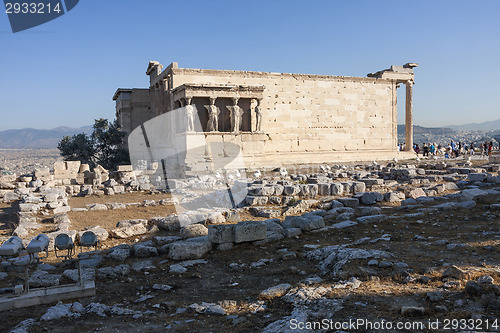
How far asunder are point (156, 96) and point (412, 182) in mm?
16352

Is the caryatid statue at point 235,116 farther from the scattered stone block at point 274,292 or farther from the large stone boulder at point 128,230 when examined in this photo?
the scattered stone block at point 274,292

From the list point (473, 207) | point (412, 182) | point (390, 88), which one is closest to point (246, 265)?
point (473, 207)

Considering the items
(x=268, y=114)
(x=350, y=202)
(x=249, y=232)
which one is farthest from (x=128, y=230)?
(x=268, y=114)

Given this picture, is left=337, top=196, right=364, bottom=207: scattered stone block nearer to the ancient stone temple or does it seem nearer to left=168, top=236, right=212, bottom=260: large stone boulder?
left=168, top=236, right=212, bottom=260: large stone boulder

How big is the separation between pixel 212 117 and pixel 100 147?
338 inches

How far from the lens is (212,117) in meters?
21.0

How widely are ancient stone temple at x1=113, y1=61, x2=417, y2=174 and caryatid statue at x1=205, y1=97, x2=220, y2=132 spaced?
0.17ft

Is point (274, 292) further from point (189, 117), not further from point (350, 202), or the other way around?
point (189, 117)

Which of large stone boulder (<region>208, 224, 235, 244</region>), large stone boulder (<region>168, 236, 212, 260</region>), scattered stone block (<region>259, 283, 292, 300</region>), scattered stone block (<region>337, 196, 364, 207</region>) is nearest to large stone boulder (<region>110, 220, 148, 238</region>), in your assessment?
large stone boulder (<region>168, 236, 212, 260</region>)

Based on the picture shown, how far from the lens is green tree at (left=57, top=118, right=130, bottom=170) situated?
79.6ft

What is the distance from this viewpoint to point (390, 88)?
27.3 m

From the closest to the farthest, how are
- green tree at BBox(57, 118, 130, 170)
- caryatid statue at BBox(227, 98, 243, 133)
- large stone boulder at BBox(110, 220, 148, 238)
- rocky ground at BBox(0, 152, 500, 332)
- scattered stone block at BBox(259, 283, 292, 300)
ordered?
rocky ground at BBox(0, 152, 500, 332), scattered stone block at BBox(259, 283, 292, 300), large stone boulder at BBox(110, 220, 148, 238), caryatid statue at BBox(227, 98, 243, 133), green tree at BBox(57, 118, 130, 170)

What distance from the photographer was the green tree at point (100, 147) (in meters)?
24.2

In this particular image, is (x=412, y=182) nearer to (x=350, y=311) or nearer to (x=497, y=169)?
(x=497, y=169)
